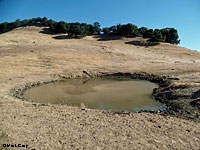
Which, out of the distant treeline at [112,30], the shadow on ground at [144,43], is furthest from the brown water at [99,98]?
the distant treeline at [112,30]

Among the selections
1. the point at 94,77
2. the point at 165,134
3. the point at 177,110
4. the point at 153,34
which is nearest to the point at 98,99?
the point at 177,110

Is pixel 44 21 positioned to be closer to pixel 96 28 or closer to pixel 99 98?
pixel 96 28

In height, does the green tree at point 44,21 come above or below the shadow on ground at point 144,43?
above

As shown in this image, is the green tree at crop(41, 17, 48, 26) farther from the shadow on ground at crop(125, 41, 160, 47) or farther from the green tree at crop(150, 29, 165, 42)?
the green tree at crop(150, 29, 165, 42)

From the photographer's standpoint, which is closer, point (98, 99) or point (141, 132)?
point (141, 132)

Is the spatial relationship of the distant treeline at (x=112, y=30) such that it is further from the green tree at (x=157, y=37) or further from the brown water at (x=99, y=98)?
the brown water at (x=99, y=98)

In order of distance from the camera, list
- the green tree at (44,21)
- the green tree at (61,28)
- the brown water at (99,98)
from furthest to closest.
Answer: the green tree at (44,21), the green tree at (61,28), the brown water at (99,98)

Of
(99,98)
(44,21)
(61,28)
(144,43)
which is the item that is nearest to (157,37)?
(144,43)

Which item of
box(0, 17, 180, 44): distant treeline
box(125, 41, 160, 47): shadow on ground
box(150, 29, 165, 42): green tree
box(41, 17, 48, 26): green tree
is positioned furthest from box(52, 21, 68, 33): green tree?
box(150, 29, 165, 42): green tree

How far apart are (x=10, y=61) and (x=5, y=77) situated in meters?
5.96

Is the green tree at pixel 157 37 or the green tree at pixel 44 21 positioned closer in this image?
the green tree at pixel 157 37

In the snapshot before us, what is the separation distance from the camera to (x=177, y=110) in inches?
335

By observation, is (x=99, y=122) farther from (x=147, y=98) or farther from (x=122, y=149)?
(x=147, y=98)

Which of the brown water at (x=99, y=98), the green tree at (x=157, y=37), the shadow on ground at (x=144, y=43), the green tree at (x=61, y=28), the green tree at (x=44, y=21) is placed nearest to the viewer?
the brown water at (x=99, y=98)
